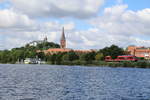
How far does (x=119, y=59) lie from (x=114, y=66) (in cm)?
2469

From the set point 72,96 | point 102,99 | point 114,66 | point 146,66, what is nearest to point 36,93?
point 72,96

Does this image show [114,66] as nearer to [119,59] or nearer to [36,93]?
[119,59]

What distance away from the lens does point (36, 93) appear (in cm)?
4178

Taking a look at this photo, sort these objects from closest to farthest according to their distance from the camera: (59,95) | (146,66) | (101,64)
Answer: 1. (59,95)
2. (146,66)
3. (101,64)

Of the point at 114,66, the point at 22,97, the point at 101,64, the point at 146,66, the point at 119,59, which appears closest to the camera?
the point at 22,97

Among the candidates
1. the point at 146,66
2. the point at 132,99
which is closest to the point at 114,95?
the point at 132,99

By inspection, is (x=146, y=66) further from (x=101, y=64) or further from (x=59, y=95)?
(x=59, y=95)

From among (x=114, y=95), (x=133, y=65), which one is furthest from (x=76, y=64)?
(x=114, y=95)

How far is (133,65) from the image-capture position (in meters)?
158

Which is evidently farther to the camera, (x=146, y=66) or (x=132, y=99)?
(x=146, y=66)

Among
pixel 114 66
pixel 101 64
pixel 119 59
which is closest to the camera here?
pixel 114 66

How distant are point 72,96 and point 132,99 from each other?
7572mm

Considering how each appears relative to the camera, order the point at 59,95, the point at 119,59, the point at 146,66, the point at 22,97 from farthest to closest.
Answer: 1. the point at 119,59
2. the point at 146,66
3. the point at 59,95
4. the point at 22,97

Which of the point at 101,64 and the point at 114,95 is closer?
the point at 114,95
